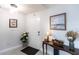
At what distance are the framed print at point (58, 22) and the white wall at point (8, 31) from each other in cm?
154

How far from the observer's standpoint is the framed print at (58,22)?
181 centimetres

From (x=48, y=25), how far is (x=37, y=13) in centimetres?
67

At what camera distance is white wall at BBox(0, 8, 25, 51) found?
2.59 meters

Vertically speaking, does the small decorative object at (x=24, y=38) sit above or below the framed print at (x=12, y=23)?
below

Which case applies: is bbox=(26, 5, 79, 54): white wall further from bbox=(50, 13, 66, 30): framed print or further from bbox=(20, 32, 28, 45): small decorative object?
bbox=(20, 32, 28, 45): small decorative object

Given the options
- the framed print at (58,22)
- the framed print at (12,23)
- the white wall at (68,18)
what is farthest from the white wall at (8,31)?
the framed print at (58,22)

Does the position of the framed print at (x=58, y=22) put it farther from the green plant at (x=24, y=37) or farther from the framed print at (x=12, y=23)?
the framed print at (x=12, y=23)

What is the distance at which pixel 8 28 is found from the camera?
279cm

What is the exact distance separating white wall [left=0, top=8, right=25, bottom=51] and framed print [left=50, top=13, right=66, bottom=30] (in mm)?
1542

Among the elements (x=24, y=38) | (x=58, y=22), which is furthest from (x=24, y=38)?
(x=58, y=22)

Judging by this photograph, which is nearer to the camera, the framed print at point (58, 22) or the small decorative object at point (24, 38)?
the framed print at point (58, 22)

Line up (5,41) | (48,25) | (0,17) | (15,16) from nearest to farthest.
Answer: (48,25)
(0,17)
(5,41)
(15,16)
